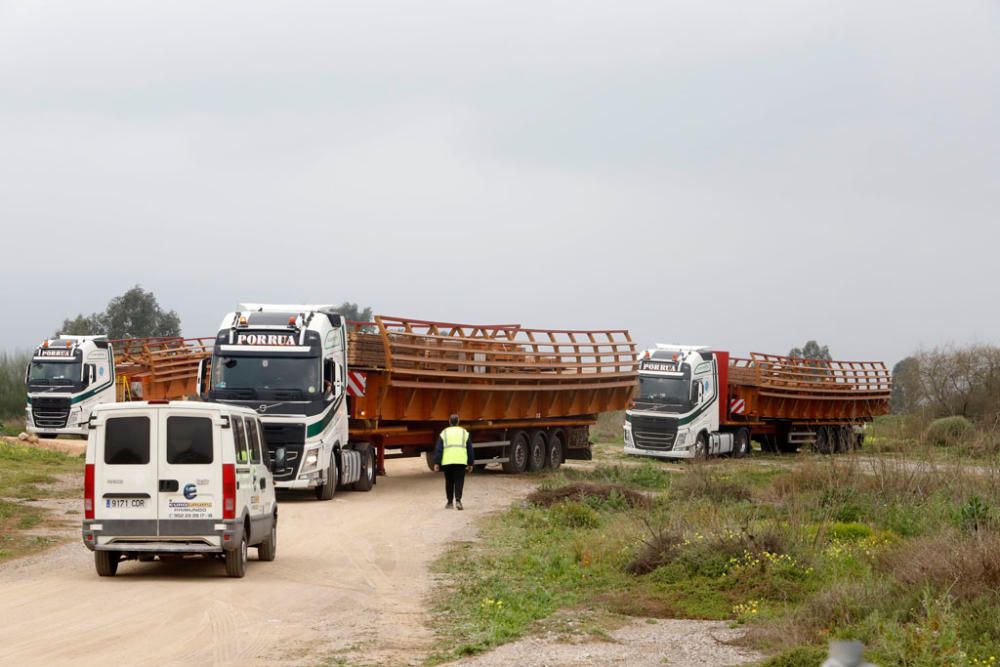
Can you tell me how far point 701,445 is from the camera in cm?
4066

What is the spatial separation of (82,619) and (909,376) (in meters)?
49.0

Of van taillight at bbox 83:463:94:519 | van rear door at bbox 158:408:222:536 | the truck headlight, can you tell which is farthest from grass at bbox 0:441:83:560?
the truck headlight

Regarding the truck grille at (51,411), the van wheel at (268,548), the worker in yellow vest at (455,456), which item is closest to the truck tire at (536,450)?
the worker in yellow vest at (455,456)

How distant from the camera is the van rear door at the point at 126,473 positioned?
14.1 m

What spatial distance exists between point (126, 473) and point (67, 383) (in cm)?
3045

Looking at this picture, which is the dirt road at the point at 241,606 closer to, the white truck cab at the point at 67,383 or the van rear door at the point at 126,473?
the van rear door at the point at 126,473

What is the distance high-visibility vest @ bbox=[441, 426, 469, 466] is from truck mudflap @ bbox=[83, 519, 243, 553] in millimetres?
9382

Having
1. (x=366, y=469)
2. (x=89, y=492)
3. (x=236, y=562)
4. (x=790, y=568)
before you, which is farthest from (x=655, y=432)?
(x=89, y=492)

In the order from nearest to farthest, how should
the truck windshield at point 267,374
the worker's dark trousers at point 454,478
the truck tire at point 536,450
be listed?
the worker's dark trousers at point 454,478, the truck windshield at point 267,374, the truck tire at point 536,450

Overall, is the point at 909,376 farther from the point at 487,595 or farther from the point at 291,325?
the point at 487,595

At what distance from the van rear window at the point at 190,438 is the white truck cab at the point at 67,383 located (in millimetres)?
29873

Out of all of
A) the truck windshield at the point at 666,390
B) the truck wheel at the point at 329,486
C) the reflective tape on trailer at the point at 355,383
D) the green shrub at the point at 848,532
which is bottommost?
the truck wheel at the point at 329,486

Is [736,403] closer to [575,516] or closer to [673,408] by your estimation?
[673,408]

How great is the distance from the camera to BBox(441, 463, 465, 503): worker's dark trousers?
23.8m
